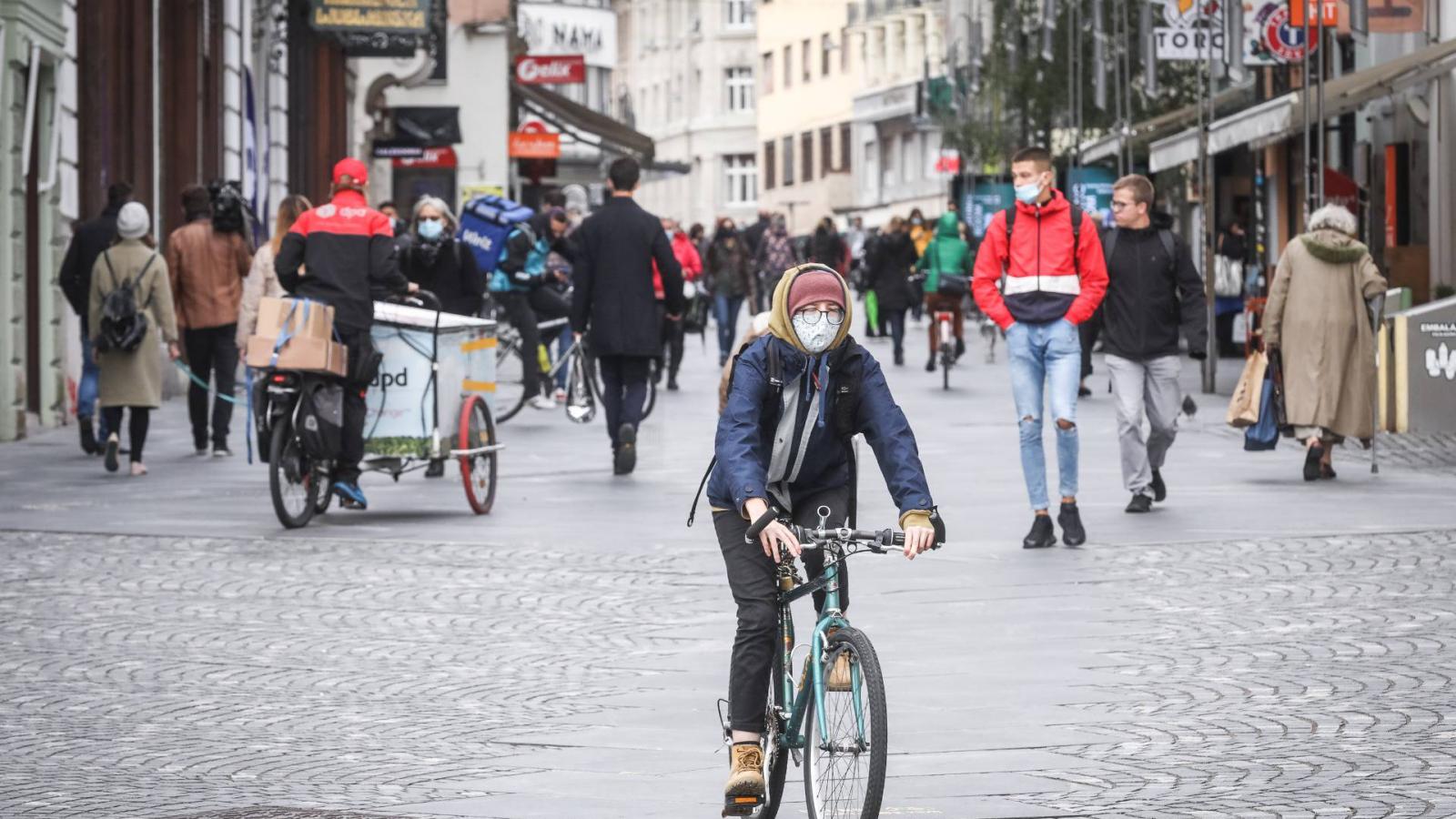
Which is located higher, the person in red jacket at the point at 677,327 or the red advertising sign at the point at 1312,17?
the red advertising sign at the point at 1312,17

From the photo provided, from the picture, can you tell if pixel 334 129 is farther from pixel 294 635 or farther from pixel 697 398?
pixel 294 635

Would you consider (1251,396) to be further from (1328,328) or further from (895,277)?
(895,277)

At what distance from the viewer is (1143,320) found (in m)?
14.5

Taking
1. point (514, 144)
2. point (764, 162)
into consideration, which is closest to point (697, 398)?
point (514, 144)

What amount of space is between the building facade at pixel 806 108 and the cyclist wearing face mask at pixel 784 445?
285 ft

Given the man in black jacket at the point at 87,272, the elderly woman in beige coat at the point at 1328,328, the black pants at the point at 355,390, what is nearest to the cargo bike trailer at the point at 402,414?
the black pants at the point at 355,390

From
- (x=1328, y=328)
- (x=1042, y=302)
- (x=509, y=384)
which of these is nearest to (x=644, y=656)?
(x=1042, y=302)

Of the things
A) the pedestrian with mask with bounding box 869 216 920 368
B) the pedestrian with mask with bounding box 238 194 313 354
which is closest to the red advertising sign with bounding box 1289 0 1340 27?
the pedestrian with mask with bounding box 869 216 920 368

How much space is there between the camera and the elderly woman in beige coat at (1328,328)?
1655 centimetres

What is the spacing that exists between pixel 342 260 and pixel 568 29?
6657 centimetres

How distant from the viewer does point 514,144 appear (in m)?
53.0

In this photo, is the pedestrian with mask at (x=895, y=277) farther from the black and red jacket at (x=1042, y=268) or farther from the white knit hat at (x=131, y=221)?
the black and red jacket at (x=1042, y=268)

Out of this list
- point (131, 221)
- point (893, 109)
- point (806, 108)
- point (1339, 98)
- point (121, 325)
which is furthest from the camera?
point (806, 108)

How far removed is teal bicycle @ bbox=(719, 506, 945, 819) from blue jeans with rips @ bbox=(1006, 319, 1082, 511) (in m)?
6.45
